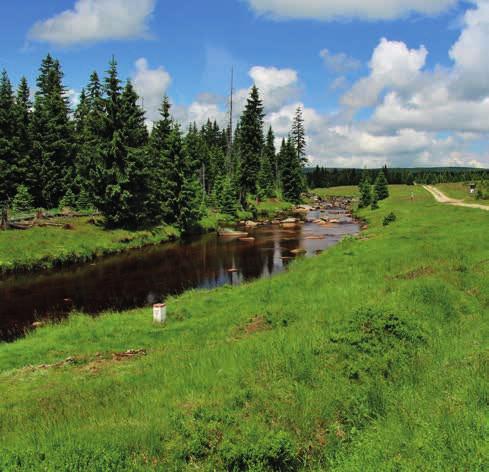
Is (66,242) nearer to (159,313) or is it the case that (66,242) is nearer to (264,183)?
Answer: (159,313)

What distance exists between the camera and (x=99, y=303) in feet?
69.1

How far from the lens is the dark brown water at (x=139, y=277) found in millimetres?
20156

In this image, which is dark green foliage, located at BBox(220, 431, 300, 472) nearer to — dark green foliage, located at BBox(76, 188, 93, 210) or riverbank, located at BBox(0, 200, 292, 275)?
riverbank, located at BBox(0, 200, 292, 275)

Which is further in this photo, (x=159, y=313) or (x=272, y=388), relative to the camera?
(x=159, y=313)

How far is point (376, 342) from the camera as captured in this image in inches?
365

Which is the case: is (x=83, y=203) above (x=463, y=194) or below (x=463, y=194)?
below

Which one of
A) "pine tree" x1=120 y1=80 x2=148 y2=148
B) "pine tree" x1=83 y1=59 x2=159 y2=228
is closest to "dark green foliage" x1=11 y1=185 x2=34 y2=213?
"pine tree" x1=83 y1=59 x2=159 y2=228

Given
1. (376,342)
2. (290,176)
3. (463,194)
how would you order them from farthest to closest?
(290,176), (463,194), (376,342)

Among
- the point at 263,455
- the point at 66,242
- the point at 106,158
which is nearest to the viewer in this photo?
the point at 263,455

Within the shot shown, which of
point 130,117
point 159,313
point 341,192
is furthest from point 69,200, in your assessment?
point 341,192

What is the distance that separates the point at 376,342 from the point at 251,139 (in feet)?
184

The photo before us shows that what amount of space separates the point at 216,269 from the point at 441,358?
21.7 m

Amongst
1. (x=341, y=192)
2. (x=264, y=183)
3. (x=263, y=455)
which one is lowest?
(x=263, y=455)

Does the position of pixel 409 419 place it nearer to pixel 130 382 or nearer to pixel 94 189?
pixel 130 382
